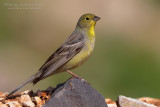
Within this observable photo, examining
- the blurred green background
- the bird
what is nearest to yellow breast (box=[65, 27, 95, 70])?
the bird

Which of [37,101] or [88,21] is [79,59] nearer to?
[88,21]

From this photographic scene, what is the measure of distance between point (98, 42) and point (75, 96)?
8656 mm

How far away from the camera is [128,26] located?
66.4 feet

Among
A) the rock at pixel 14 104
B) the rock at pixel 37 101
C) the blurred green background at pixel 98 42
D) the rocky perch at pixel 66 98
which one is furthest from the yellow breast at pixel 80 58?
the blurred green background at pixel 98 42

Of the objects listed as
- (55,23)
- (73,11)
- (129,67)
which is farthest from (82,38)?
(73,11)

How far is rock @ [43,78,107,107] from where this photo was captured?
8508mm

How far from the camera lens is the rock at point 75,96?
8.51 m

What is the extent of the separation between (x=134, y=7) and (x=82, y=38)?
39.6ft

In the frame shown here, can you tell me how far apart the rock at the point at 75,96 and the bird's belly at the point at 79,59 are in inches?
41.3

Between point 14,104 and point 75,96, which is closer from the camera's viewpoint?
point 75,96

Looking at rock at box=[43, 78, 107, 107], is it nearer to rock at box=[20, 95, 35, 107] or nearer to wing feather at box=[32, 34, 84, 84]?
rock at box=[20, 95, 35, 107]

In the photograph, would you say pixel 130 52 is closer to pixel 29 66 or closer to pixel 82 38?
pixel 29 66

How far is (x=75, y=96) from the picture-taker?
870cm

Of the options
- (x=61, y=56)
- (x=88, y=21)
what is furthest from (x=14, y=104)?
(x=88, y=21)
